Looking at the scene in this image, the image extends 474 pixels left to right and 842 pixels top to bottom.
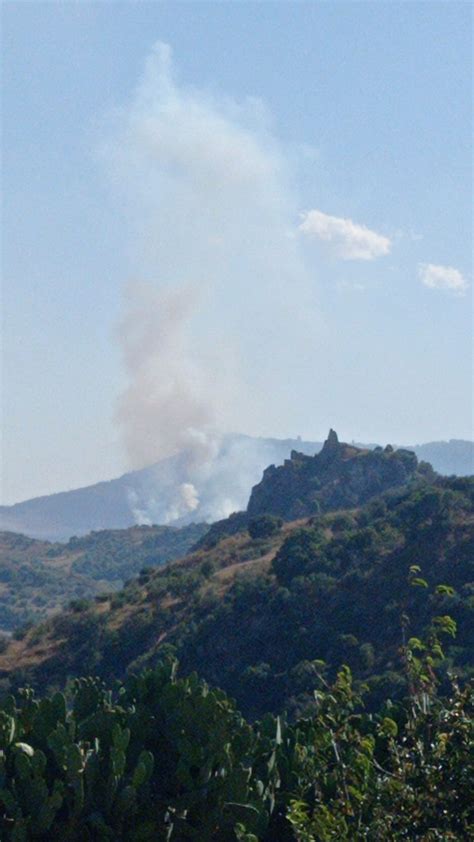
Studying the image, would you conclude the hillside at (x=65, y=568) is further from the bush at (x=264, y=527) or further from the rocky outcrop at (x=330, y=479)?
the bush at (x=264, y=527)

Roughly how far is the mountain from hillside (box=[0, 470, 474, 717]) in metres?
0.09

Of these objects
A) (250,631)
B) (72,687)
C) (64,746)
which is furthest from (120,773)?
(250,631)

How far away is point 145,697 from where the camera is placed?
19.8 m

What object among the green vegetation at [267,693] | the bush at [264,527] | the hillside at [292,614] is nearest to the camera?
the green vegetation at [267,693]

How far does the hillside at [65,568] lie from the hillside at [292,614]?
6035 centimetres

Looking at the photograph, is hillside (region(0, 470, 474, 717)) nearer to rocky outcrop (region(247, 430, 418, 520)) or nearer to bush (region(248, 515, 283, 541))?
bush (region(248, 515, 283, 541))

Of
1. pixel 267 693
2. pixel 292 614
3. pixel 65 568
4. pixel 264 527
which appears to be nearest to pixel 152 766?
pixel 267 693

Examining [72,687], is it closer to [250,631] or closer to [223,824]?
[223,824]

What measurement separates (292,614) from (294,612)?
0.51 ft

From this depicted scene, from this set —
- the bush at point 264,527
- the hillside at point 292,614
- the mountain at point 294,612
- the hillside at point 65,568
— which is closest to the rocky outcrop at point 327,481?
the bush at point 264,527

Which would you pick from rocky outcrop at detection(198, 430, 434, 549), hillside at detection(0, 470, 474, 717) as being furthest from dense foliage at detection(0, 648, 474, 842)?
rocky outcrop at detection(198, 430, 434, 549)

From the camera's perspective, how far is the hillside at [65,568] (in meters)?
133

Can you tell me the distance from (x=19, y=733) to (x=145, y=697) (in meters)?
2.95

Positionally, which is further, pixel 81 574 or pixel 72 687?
pixel 81 574
